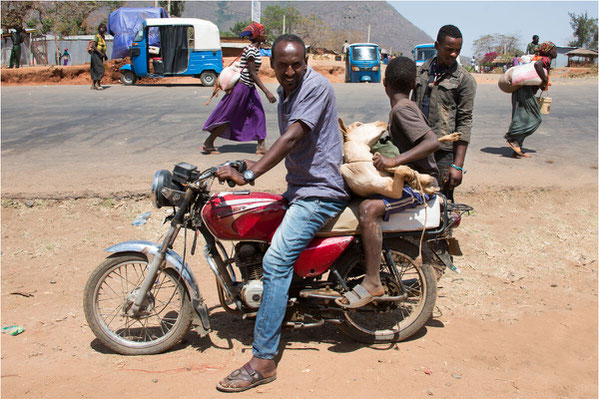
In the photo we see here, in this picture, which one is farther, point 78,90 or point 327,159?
point 78,90

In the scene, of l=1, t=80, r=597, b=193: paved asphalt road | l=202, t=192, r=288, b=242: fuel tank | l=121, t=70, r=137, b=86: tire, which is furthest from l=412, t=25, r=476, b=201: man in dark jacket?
l=121, t=70, r=137, b=86: tire

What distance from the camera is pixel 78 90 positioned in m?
16.9

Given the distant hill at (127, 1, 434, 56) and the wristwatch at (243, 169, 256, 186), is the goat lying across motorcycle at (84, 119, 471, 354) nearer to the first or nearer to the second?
the wristwatch at (243, 169, 256, 186)

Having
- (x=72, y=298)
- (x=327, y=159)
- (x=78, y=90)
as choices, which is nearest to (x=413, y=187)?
(x=327, y=159)

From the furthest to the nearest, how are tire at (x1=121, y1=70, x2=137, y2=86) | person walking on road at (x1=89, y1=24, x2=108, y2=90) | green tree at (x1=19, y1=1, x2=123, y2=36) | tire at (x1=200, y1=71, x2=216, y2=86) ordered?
1. green tree at (x1=19, y1=1, x2=123, y2=36)
2. tire at (x1=121, y1=70, x2=137, y2=86)
3. tire at (x1=200, y1=71, x2=216, y2=86)
4. person walking on road at (x1=89, y1=24, x2=108, y2=90)

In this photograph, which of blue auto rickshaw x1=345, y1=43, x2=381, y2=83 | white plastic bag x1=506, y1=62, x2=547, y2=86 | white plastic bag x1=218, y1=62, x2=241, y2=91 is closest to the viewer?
white plastic bag x1=218, y1=62, x2=241, y2=91

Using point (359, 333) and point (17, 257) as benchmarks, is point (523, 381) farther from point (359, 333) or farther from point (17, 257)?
point (17, 257)

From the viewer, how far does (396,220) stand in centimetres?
355

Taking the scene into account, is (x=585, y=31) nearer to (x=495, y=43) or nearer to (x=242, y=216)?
(x=495, y=43)

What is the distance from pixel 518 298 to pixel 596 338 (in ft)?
2.57

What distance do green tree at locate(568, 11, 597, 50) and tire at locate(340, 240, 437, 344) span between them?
67.5m

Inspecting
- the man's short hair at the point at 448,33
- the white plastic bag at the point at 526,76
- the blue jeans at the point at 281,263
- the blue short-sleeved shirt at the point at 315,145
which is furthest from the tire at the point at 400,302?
the white plastic bag at the point at 526,76

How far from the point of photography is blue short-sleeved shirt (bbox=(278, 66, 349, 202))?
312 centimetres

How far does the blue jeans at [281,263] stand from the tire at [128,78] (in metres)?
18.6
